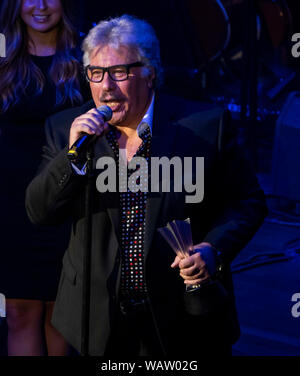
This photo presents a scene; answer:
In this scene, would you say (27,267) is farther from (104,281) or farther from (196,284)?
(196,284)

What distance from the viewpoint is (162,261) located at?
1.89 metres

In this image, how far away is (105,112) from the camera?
67.0 inches

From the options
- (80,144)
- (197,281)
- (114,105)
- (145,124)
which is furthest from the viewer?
(145,124)

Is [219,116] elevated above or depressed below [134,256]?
above

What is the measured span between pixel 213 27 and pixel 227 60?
33.4 inches

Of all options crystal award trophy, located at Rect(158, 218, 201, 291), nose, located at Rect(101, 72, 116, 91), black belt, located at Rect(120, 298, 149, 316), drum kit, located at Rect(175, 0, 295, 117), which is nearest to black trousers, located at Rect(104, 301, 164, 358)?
black belt, located at Rect(120, 298, 149, 316)

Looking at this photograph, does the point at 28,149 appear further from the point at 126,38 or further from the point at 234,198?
the point at 234,198

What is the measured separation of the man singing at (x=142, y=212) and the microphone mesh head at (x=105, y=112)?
7 centimetres

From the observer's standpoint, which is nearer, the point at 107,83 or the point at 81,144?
the point at 81,144

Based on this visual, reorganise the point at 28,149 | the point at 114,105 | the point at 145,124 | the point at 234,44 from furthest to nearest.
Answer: the point at 234,44 < the point at 28,149 < the point at 145,124 < the point at 114,105

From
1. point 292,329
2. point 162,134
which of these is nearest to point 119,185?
point 162,134

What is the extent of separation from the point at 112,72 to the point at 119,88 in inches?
2.0

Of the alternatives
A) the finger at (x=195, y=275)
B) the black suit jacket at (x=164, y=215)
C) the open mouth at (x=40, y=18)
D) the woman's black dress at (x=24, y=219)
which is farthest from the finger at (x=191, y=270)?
the open mouth at (x=40, y=18)

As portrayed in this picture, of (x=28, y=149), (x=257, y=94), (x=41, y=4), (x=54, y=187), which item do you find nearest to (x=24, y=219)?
(x=28, y=149)
